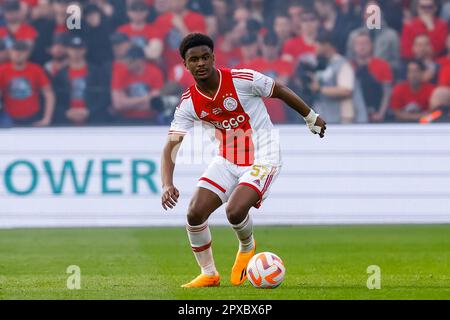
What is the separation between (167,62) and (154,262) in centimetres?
552

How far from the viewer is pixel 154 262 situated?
40.1 feet

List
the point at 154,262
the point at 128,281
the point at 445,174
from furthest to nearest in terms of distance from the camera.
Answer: the point at 445,174 < the point at 154,262 < the point at 128,281

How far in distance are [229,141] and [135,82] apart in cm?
673

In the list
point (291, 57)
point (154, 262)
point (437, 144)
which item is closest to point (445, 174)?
point (437, 144)

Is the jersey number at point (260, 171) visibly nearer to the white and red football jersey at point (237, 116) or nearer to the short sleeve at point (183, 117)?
the white and red football jersey at point (237, 116)

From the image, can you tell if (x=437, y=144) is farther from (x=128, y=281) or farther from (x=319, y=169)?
(x=128, y=281)

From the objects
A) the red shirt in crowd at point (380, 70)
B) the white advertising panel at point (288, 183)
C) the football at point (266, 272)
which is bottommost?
the white advertising panel at point (288, 183)

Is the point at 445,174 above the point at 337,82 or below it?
below

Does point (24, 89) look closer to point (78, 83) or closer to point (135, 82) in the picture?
point (78, 83)

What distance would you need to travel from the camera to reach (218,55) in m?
17.2

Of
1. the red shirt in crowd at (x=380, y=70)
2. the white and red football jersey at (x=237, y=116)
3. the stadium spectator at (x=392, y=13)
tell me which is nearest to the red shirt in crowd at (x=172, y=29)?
the red shirt in crowd at (x=380, y=70)

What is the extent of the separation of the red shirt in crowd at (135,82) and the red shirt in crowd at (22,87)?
100cm

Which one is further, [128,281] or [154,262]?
[154,262]

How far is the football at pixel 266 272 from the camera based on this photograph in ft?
32.2
